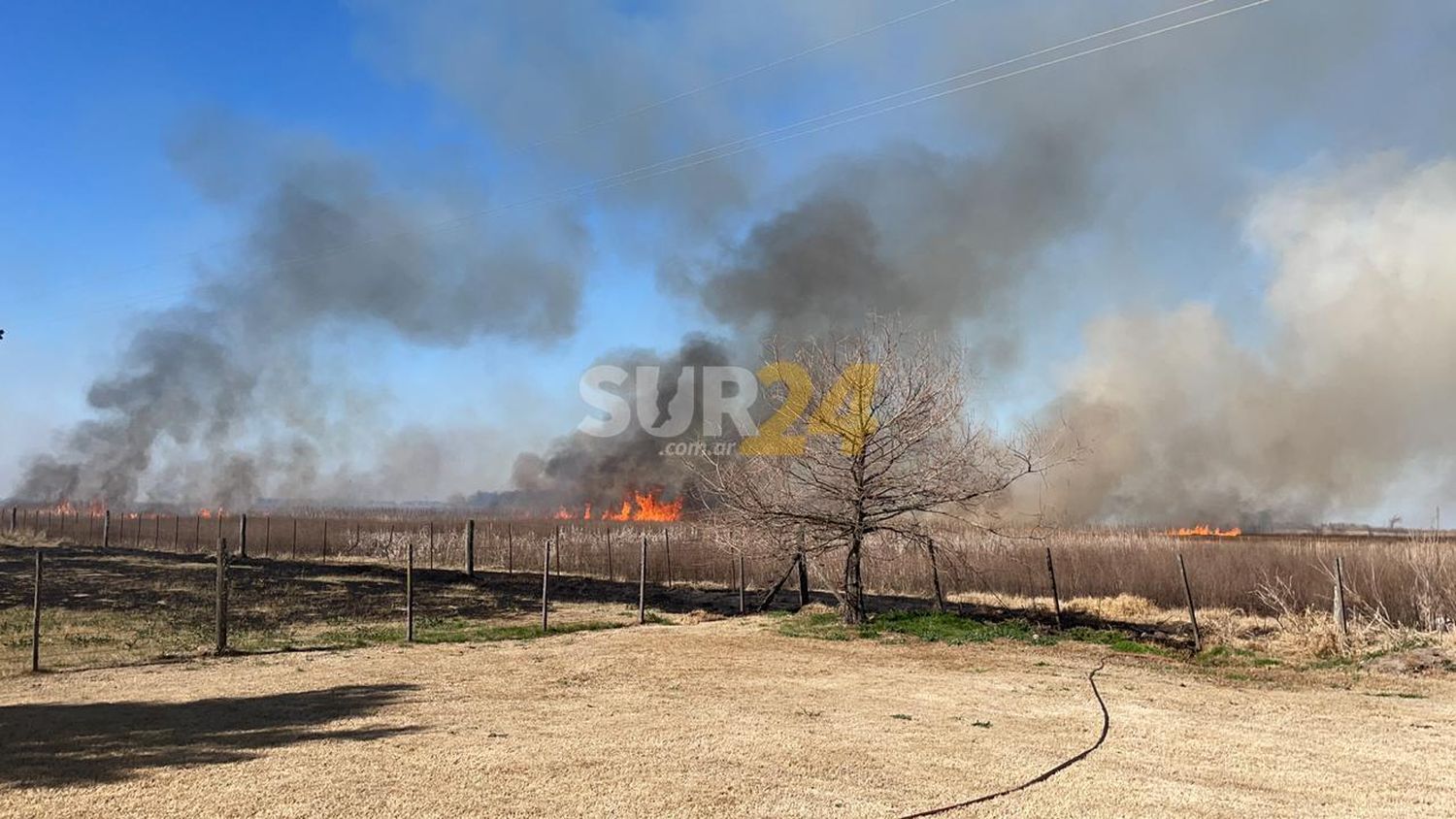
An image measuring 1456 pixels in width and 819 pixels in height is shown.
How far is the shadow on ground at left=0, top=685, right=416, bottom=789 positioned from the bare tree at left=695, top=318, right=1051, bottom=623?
340 inches

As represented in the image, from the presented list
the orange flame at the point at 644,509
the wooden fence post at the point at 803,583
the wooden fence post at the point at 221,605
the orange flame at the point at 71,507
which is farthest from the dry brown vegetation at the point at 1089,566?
the orange flame at the point at 71,507

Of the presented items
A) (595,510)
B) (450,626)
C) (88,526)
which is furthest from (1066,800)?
(595,510)

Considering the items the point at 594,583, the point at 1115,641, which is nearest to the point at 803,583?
the point at 1115,641

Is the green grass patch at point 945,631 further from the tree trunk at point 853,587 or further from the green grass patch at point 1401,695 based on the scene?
the green grass patch at point 1401,695

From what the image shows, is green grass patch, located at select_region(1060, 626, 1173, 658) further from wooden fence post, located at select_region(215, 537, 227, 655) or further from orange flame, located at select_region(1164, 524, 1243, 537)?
orange flame, located at select_region(1164, 524, 1243, 537)

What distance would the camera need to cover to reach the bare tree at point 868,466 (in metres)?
17.4

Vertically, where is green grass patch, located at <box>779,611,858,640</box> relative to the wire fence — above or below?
below

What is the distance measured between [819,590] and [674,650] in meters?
12.8

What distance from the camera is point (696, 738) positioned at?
27.1ft

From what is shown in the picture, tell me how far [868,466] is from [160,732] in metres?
12.0

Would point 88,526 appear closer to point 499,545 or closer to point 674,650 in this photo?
point 499,545

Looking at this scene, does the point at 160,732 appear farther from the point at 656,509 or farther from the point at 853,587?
the point at 656,509

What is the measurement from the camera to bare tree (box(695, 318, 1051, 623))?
1742 cm

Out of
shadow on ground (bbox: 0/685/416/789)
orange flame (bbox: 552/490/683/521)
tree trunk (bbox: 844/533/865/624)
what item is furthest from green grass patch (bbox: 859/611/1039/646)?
orange flame (bbox: 552/490/683/521)
